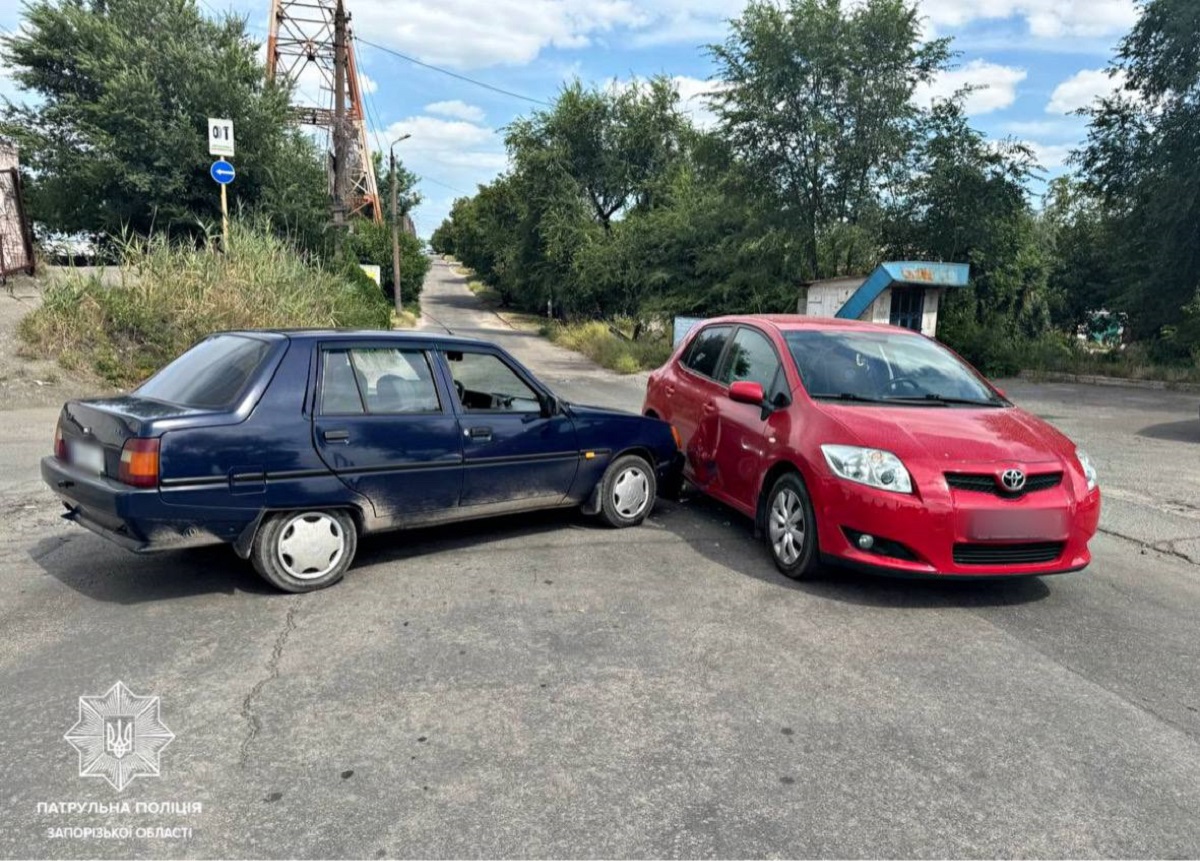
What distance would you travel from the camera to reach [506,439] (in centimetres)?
554

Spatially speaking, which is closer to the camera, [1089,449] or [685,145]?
[1089,449]

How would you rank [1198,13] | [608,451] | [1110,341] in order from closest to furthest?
1. [608,451]
2. [1198,13]
3. [1110,341]

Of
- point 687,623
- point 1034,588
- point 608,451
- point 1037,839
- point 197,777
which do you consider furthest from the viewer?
point 608,451

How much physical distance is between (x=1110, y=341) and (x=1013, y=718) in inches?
1232

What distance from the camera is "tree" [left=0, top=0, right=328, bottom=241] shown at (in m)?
18.5

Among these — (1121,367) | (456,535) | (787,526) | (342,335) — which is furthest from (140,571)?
(1121,367)

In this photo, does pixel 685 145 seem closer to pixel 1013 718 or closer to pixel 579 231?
pixel 579 231

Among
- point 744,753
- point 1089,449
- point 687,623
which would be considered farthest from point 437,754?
point 1089,449

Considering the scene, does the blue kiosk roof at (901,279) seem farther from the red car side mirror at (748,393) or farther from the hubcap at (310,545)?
the hubcap at (310,545)

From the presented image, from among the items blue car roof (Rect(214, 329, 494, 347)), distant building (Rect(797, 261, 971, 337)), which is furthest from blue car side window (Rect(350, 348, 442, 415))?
distant building (Rect(797, 261, 971, 337))

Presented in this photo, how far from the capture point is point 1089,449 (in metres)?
10.4

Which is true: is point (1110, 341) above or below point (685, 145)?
below

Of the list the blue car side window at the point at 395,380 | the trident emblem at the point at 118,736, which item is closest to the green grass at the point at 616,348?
the blue car side window at the point at 395,380

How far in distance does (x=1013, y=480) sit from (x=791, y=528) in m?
1.31
